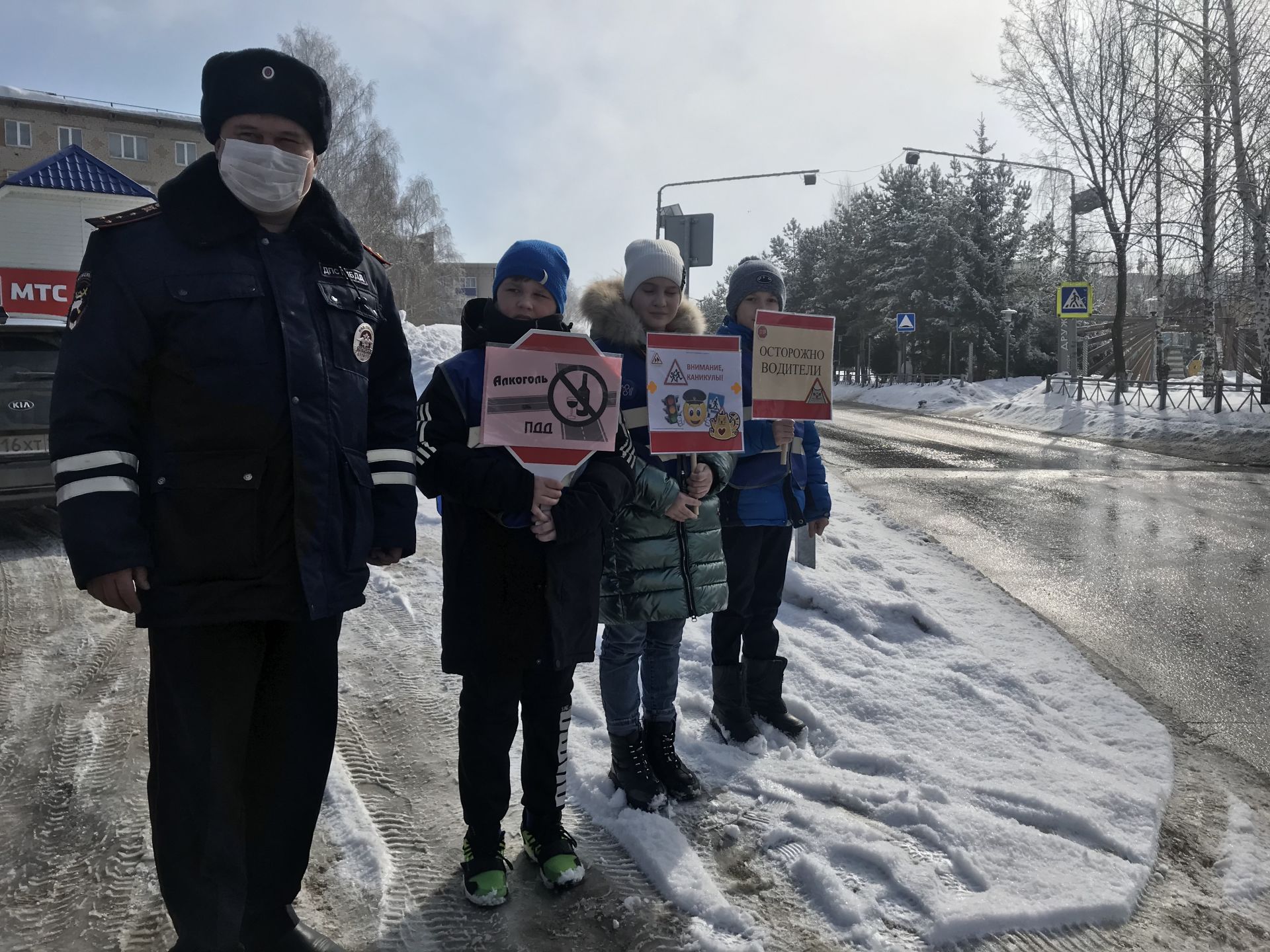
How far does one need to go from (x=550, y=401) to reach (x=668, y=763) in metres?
1.49

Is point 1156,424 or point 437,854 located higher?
point 1156,424

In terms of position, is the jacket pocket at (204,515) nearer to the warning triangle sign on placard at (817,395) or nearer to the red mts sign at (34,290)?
the warning triangle sign on placard at (817,395)

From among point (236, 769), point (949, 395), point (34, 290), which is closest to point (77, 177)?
point (34, 290)

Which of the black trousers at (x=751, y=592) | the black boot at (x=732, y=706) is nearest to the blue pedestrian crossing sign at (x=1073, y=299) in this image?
the black trousers at (x=751, y=592)


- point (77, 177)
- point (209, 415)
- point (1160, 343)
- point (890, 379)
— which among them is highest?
point (77, 177)

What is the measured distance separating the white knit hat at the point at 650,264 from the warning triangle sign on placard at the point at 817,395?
0.83 metres

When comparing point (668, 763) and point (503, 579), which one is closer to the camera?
point (503, 579)

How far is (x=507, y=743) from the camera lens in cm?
271

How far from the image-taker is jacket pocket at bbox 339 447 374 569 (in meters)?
2.24

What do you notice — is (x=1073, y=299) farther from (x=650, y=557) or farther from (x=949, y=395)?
(x=650, y=557)

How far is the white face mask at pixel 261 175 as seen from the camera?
2129 millimetres

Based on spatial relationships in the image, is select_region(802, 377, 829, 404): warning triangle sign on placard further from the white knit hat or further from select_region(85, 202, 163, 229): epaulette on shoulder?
select_region(85, 202, 163, 229): epaulette on shoulder

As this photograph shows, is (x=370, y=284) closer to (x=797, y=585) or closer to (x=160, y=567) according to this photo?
(x=160, y=567)

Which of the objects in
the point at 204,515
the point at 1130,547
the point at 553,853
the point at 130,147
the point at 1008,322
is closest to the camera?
the point at 204,515
